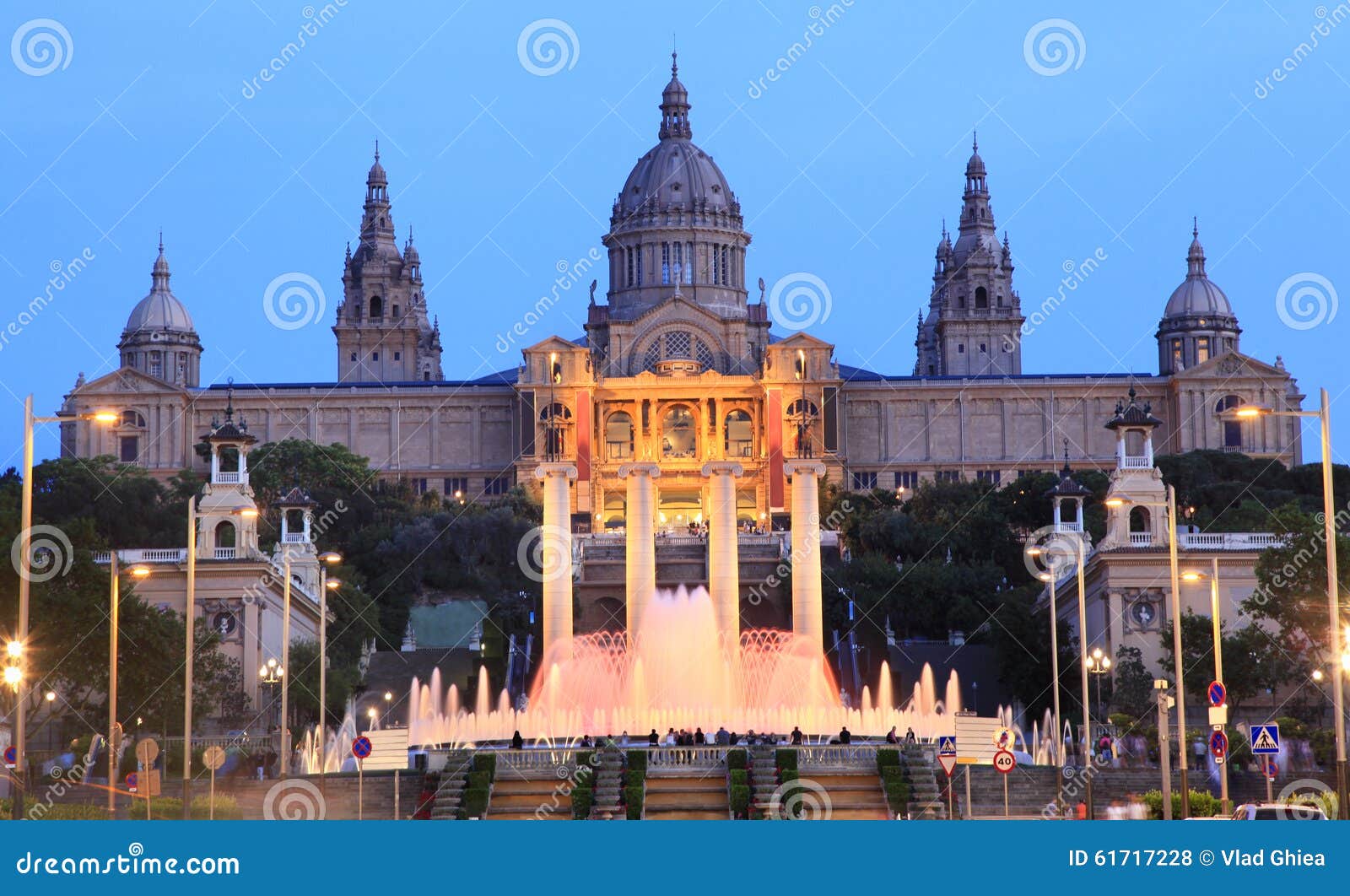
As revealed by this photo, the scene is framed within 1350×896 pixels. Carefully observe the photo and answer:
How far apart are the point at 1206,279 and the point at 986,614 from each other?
87.4 m

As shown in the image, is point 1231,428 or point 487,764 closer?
point 487,764

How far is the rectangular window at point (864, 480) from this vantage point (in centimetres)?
18056

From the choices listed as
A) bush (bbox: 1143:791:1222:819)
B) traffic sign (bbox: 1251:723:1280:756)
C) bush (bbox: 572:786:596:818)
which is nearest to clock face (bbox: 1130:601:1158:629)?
bush (bbox: 1143:791:1222:819)

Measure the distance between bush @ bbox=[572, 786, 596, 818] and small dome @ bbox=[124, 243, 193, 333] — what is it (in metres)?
139

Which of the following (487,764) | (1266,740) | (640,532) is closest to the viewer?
(1266,740)

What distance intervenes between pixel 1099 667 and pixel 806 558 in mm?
15923

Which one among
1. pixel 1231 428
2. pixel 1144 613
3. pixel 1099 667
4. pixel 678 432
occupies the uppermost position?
pixel 678 432

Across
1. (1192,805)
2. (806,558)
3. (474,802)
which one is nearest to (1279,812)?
(1192,805)

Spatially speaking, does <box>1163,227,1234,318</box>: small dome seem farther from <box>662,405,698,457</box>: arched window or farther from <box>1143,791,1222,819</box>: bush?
<box>1143,791,1222,819</box>: bush

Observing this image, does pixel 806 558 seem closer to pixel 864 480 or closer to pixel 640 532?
pixel 640 532

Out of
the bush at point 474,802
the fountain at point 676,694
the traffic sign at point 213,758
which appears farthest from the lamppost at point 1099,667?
the traffic sign at point 213,758

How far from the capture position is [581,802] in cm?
5794

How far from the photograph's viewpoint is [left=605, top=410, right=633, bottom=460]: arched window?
585ft

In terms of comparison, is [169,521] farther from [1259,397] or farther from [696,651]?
[1259,397]
